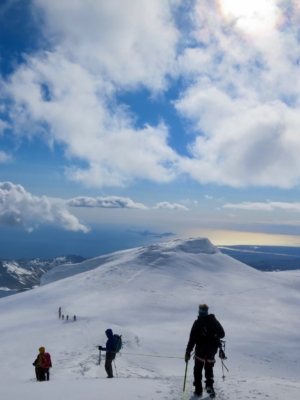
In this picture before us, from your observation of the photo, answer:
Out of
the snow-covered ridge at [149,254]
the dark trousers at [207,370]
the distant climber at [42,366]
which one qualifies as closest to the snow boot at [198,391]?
the dark trousers at [207,370]

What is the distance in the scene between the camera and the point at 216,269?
58.1 metres

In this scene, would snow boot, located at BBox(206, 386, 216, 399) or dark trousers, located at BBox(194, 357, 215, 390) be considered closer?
snow boot, located at BBox(206, 386, 216, 399)

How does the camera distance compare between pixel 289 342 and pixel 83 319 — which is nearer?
pixel 289 342

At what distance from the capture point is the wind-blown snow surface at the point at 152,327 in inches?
323

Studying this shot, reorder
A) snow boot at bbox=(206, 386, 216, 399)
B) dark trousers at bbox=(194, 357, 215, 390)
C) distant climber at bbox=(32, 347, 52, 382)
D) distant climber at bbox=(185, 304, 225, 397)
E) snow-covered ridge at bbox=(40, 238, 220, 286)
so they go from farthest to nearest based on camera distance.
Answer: snow-covered ridge at bbox=(40, 238, 220, 286)
distant climber at bbox=(32, 347, 52, 382)
distant climber at bbox=(185, 304, 225, 397)
dark trousers at bbox=(194, 357, 215, 390)
snow boot at bbox=(206, 386, 216, 399)

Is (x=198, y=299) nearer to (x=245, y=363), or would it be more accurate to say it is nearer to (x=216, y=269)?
(x=216, y=269)

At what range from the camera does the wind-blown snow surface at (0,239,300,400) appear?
323 inches

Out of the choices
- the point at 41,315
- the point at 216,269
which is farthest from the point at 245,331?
the point at 216,269

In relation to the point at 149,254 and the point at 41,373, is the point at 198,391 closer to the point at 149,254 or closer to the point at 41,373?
the point at 41,373

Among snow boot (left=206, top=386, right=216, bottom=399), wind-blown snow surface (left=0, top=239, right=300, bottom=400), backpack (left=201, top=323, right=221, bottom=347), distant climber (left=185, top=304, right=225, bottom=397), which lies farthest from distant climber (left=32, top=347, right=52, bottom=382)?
backpack (left=201, top=323, right=221, bottom=347)

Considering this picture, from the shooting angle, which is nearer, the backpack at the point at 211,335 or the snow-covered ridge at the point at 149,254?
the backpack at the point at 211,335

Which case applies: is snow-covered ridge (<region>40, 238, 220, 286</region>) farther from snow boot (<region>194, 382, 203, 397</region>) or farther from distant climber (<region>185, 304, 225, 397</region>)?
snow boot (<region>194, 382, 203, 397</region>)

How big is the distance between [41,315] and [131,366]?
769 inches

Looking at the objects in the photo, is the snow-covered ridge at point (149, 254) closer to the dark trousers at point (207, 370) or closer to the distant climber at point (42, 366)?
the distant climber at point (42, 366)
